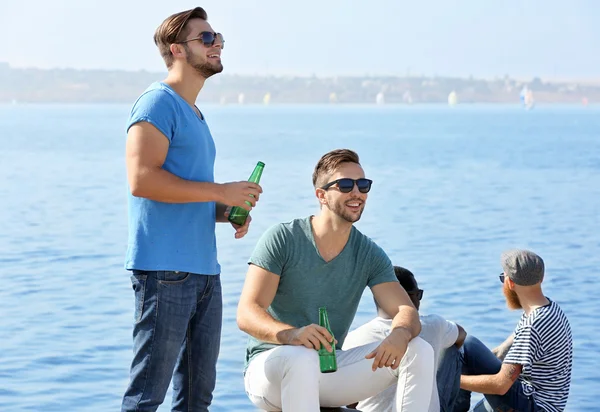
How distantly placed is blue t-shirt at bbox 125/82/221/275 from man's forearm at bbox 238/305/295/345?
0.26 m

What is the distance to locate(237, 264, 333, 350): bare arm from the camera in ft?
11.6

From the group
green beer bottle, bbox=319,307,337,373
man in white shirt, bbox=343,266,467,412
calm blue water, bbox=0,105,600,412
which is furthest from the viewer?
calm blue water, bbox=0,105,600,412

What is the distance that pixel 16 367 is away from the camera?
741 centimetres

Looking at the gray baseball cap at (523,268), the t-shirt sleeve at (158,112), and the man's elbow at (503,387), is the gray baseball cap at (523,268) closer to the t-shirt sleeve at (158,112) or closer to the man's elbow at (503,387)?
the man's elbow at (503,387)

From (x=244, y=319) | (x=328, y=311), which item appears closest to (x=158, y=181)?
(x=244, y=319)

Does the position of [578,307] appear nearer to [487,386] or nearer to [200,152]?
[487,386]

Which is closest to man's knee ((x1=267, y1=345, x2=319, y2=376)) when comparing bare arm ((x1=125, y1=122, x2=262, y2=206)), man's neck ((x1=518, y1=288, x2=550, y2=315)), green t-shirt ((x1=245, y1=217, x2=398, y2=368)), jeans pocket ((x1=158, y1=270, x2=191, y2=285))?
green t-shirt ((x1=245, y1=217, x2=398, y2=368))

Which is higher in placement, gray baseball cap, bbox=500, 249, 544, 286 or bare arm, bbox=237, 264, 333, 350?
gray baseball cap, bbox=500, 249, 544, 286

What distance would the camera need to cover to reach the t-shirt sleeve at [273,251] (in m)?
3.84

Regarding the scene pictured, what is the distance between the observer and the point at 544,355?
423 centimetres

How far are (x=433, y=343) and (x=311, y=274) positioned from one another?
24.2 inches

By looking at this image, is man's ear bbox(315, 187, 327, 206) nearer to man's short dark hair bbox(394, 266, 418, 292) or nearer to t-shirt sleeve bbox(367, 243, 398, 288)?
t-shirt sleeve bbox(367, 243, 398, 288)

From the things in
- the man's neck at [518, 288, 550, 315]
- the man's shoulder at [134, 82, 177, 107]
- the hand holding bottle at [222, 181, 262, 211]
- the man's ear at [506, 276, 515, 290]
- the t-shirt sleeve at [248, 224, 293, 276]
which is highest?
the man's shoulder at [134, 82, 177, 107]

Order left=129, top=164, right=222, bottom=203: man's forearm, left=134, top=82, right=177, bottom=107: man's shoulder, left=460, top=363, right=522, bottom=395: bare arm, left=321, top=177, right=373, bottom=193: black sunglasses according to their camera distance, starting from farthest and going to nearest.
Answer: left=460, top=363, right=522, bottom=395: bare arm
left=321, top=177, right=373, bottom=193: black sunglasses
left=134, top=82, right=177, bottom=107: man's shoulder
left=129, top=164, right=222, bottom=203: man's forearm
